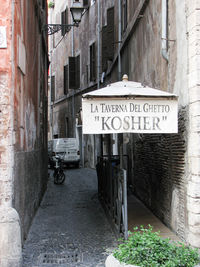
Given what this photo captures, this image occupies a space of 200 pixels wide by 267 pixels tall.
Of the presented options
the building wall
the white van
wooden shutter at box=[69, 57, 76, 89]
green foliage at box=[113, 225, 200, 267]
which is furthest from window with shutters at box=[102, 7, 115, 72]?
green foliage at box=[113, 225, 200, 267]

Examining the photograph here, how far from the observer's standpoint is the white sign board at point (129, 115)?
537 cm

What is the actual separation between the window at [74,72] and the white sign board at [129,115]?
1820cm

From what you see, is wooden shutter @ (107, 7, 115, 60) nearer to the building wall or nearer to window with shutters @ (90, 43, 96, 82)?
window with shutters @ (90, 43, 96, 82)

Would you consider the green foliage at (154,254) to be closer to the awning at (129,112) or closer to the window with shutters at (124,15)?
the awning at (129,112)

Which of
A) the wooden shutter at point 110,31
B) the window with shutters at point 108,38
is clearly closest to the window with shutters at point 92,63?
the window with shutters at point 108,38

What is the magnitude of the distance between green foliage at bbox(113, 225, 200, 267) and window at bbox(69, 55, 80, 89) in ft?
65.6

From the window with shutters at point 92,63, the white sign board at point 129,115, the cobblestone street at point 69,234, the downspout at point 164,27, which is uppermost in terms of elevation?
the window with shutters at point 92,63

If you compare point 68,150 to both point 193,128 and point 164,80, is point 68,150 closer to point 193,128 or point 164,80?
point 164,80

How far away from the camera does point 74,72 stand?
23.8 metres

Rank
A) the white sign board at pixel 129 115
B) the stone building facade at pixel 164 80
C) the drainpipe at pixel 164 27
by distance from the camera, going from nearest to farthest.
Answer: the stone building facade at pixel 164 80, the white sign board at pixel 129 115, the drainpipe at pixel 164 27

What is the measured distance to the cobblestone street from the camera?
530cm

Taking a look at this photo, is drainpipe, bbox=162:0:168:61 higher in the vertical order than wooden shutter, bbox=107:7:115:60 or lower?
lower

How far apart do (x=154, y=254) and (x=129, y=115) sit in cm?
221

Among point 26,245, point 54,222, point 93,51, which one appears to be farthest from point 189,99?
point 93,51
